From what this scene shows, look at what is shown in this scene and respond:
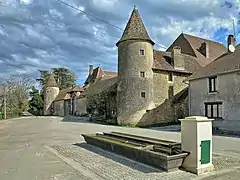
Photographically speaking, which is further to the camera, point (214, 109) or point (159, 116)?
point (159, 116)

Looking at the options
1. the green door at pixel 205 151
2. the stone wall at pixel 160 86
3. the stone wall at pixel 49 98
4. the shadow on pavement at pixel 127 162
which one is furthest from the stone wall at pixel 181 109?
the stone wall at pixel 49 98

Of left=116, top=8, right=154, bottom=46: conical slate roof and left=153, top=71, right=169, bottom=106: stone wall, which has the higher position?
left=116, top=8, right=154, bottom=46: conical slate roof

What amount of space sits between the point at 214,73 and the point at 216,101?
7.96 ft

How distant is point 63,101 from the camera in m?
69.1

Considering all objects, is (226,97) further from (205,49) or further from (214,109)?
(205,49)

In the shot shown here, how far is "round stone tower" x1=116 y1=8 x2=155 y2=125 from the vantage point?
103 feet

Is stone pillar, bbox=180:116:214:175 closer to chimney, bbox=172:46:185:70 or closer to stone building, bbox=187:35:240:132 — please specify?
stone building, bbox=187:35:240:132

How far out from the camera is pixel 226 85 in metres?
21.2

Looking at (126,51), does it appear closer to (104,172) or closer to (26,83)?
(104,172)

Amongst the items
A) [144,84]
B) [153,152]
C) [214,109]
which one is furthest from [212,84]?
[153,152]

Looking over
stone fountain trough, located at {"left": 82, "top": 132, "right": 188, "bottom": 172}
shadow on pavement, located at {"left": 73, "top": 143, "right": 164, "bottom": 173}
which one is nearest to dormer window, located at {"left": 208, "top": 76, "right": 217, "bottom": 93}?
stone fountain trough, located at {"left": 82, "top": 132, "right": 188, "bottom": 172}

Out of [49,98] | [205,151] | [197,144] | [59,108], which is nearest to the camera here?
[197,144]

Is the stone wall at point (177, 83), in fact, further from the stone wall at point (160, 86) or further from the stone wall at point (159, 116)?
the stone wall at point (159, 116)

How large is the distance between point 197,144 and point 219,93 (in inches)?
632
